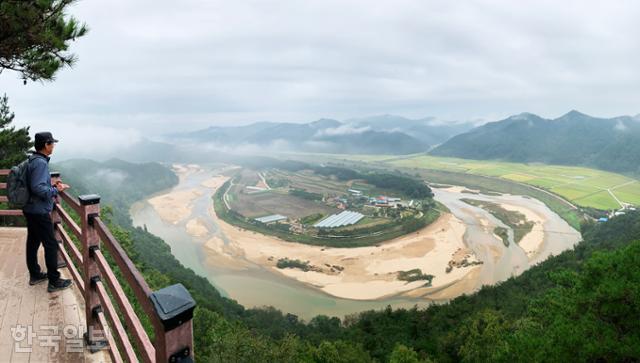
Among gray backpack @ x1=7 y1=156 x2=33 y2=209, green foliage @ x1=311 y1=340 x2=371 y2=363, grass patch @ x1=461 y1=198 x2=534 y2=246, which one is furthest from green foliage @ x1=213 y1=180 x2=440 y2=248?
gray backpack @ x1=7 y1=156 x2=33 y2=209

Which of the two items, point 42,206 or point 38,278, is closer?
point 42,206

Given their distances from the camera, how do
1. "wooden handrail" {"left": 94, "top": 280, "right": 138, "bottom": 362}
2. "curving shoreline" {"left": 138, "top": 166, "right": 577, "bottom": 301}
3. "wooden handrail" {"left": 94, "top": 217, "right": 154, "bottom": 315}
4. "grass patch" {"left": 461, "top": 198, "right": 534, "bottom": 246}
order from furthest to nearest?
1. "grass patch" {"left": 461, "top": 198, "right": 534, "bottom": 246}
2. "curving shoreline" {"left": 138, "top": 166, "right": 577, "bottom": 301}
3. "wooden handrail" {"left": 94, "top": 280, "right": 138, "bottom": 362}
4. "wooden handrail" {"left": 94, "top": 217, "right": 154, "bottom": 315}

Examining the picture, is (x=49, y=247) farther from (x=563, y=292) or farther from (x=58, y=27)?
(x=563, y=292)

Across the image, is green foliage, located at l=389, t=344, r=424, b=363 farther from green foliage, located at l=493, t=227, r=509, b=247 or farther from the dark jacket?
green foliage, located at l=493, t=227, r=509, b=247

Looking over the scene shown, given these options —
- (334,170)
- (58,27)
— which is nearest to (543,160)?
(334,170)

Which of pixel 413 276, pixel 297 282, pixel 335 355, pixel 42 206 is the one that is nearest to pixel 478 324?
pixel 335 355

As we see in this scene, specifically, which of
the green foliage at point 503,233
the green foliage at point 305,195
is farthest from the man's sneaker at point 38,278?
the green foliage at point 305,195

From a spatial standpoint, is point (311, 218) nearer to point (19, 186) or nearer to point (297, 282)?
point (297, 282)

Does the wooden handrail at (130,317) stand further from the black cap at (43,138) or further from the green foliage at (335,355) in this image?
the green foliage at (335,355)
